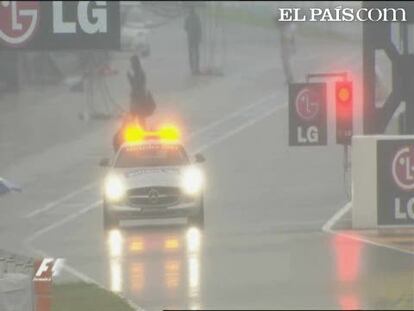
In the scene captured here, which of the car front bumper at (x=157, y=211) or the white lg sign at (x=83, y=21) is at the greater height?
the white lg sign at (x=83, y=21)

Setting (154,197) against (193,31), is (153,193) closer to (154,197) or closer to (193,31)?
(154,197)

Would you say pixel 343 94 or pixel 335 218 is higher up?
pixel 343 94

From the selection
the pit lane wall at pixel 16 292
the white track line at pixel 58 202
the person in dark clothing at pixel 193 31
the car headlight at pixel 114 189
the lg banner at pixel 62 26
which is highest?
the person in dark clothing at pixel 193 31

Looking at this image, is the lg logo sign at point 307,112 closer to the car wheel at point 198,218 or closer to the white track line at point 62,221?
the car wheel at point 198,218

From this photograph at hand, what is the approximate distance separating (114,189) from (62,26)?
282 centimetres

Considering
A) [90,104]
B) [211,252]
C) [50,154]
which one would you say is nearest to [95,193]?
[50,154]

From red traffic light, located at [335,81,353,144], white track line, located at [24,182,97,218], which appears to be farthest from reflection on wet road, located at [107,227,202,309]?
white track line, located at [24,182,97,218]

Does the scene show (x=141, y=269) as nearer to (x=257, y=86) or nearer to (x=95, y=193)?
(x=95, y=193)

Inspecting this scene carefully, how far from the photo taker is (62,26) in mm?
27875

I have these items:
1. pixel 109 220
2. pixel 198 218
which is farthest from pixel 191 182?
pixel 109 220

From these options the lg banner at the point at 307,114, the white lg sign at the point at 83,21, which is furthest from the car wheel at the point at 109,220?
the lg banner at the point at 307,114

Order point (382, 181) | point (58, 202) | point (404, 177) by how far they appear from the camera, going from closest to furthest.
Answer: point (404, 177) < point (382, 181) < point (58, 202)

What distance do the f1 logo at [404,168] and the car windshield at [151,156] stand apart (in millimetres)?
4058

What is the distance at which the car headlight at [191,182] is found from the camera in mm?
28125
